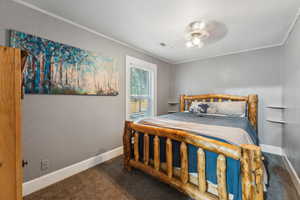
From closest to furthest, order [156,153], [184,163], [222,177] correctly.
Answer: [222,177] → [184,163] → [156,153]

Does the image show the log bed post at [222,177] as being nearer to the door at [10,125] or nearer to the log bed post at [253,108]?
the door at [10,125]

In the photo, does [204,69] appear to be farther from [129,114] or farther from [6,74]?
[6,74]

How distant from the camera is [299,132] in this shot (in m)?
1.71

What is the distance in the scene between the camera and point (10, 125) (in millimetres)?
714

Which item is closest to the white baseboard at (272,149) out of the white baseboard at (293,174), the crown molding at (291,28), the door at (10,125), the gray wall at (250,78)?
the gray wall at (250,78)

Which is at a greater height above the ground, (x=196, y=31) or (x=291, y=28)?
(x=291, y=28)

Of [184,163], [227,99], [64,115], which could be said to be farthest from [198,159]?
[227,99]

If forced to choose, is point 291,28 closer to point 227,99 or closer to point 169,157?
point 227,99

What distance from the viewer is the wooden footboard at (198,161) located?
1033 millimetres

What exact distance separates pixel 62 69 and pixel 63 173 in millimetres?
1496

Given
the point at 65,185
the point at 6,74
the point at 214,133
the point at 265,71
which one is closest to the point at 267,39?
the point at 265,71

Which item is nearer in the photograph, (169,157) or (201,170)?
(201,170)

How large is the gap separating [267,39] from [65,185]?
415cm

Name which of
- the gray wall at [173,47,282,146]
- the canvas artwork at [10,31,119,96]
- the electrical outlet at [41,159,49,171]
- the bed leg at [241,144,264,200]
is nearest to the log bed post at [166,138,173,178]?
the bed leg at [241,144,264,200]
